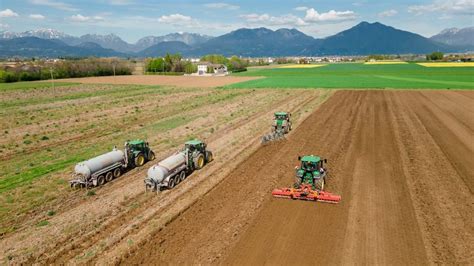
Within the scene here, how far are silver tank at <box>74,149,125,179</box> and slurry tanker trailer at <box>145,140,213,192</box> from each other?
299 centimetres

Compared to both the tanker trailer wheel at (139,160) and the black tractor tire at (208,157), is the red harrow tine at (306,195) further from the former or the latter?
the tanker trailer wheel at (139,160)

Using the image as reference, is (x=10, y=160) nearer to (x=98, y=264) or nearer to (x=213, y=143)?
(x=213, y=143)

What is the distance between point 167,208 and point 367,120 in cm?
2804

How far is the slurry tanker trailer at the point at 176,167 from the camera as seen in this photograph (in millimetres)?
19094

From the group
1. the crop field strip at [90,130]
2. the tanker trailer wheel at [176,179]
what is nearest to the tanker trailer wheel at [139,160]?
the crop field strip at [90,130]

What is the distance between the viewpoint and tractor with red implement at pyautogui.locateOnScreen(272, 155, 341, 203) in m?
17.2

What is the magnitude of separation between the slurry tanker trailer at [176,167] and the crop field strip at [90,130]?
1541 millimetres

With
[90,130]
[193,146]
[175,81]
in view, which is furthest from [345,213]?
[175,81]

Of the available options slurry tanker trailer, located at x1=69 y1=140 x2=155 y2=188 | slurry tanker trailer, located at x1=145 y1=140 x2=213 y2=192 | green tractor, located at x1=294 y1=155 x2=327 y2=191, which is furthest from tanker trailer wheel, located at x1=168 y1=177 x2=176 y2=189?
green tractor, located at x1=294 y1=155 x2=327 y2=191

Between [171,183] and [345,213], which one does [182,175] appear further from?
[345,213]

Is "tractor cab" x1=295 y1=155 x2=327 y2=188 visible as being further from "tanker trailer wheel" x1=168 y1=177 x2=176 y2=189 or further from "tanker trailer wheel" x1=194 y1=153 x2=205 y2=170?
"tanker trailer wheel" x1=194 y1=153 x2=205 y2=170

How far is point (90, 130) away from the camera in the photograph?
36.0 metres

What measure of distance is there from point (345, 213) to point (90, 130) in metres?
28.5

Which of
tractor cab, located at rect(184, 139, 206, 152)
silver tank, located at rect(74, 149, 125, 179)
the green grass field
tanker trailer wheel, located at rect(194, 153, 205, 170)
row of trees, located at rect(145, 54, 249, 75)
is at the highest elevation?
row of trees, located at rect(145, 54, 249, 75)
